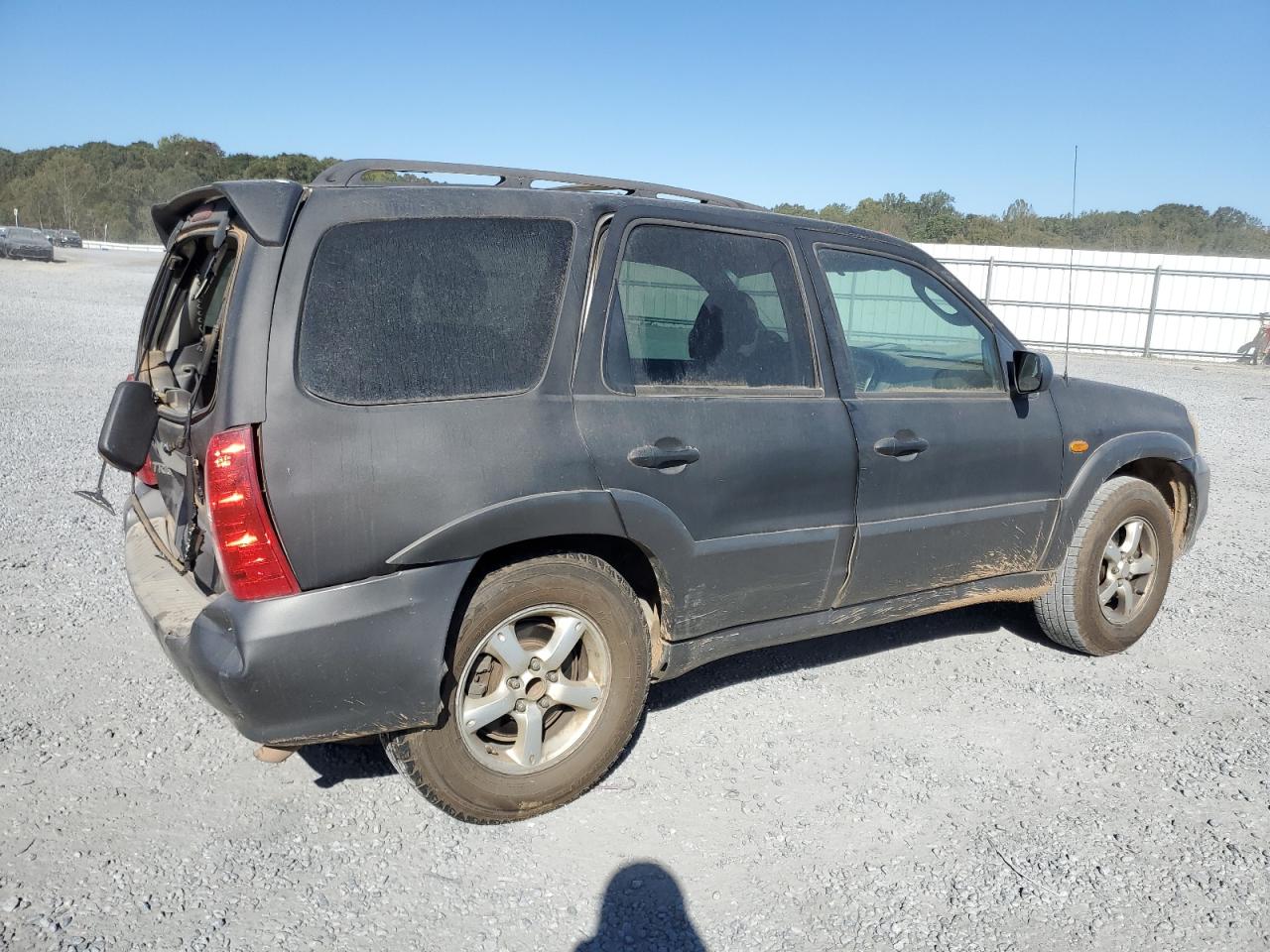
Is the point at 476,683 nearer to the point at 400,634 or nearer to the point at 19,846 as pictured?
the point at 400,634

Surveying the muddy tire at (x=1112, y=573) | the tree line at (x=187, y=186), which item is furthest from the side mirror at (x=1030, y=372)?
the tree line at (x=187, y=186)

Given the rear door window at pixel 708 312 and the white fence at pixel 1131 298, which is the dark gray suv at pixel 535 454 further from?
the white fence at pixel 1131 298

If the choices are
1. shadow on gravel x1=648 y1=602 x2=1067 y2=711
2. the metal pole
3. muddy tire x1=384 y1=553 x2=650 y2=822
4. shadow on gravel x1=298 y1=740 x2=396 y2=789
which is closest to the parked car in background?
the metal pole

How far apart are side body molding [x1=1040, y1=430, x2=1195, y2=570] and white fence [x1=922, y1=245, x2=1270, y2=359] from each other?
62.7 ft

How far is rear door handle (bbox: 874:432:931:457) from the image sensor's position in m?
3.65

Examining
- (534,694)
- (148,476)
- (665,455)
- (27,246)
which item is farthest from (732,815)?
(27,246)

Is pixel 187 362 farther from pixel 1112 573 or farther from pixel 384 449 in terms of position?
pixel 1112 573

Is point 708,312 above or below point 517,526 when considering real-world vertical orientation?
above

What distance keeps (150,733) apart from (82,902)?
1.00 meters

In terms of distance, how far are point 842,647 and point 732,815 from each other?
162cm

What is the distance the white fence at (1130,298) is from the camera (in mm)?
22000

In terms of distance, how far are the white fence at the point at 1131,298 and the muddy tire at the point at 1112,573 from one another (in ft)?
62.1

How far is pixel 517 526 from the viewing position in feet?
9.37

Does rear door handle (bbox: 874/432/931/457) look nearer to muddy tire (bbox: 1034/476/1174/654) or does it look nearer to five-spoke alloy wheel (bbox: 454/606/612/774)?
muddy tire (bbox: 1034/476/1174/654)
